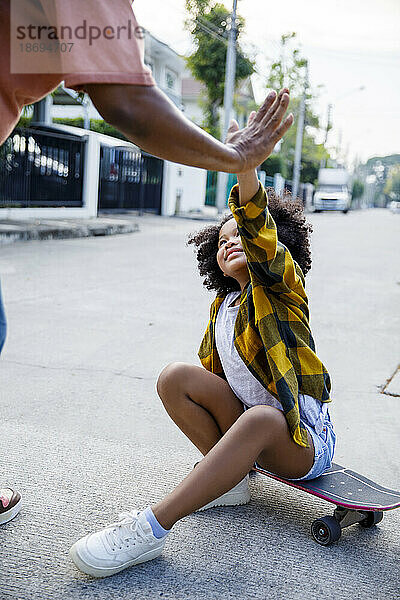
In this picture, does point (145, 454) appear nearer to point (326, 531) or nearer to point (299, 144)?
point (326, 531)

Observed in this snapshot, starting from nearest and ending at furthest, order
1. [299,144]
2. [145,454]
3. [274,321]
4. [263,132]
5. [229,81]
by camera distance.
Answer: [263,132], [274,321], [145,454], [229,81], [299,144]

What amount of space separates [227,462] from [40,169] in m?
14.1

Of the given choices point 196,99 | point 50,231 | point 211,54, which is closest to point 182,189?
point 211,54

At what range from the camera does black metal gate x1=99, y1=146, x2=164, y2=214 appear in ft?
62.7

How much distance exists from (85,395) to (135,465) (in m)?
0.90

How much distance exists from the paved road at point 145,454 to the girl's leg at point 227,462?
0.18 meters

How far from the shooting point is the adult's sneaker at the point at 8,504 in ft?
6.83

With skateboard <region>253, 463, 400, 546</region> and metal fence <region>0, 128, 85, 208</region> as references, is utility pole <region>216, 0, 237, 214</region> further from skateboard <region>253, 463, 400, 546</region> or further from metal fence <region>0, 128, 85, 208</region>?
skateboard <region>253, 463, 400, 546</region>

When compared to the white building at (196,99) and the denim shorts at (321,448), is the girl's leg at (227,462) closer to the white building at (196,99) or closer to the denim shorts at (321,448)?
the denim shorts at (321,448)

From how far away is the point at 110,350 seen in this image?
432 centimetres

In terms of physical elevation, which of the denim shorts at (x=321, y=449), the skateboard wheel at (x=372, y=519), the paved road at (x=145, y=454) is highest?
the denim shorts at (x=321, y=449)

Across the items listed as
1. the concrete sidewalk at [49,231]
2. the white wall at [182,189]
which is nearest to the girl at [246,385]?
the concrete sidewalk at [49,231]

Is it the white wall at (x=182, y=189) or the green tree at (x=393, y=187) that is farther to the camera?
the green tree at (x=393, y=187)

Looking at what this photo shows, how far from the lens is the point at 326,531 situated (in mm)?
2070
